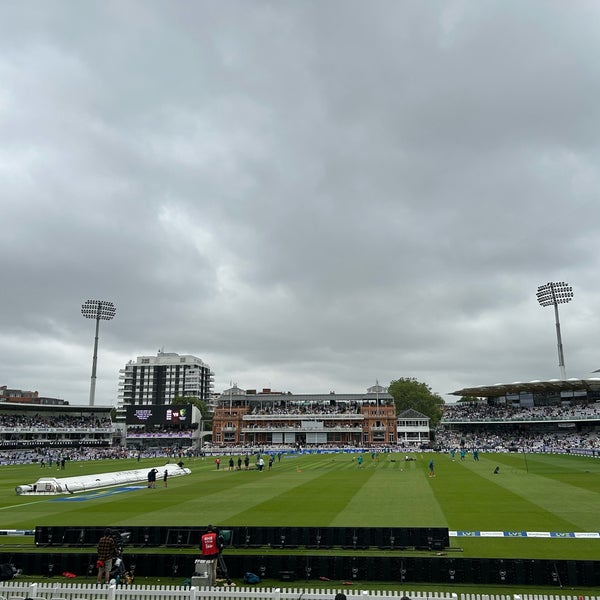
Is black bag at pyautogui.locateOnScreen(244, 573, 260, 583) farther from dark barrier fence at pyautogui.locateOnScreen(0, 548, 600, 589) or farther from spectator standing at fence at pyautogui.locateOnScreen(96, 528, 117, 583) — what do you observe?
spectator standing at fence at pyautogui.locateOnScreen(96, 528, 117, 583)

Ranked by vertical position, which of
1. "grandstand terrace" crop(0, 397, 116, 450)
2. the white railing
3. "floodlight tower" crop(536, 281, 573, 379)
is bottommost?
the white railing

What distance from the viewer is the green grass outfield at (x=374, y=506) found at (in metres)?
22.2

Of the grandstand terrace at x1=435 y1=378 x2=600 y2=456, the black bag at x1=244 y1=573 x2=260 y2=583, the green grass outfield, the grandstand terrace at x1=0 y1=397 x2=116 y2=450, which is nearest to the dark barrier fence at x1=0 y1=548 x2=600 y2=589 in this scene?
the black bag at x1=244 y1=573 x2=260 y2=583

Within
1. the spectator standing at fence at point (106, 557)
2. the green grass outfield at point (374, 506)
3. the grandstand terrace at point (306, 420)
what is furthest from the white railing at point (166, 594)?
the grandstand terrace at point (306, 420)

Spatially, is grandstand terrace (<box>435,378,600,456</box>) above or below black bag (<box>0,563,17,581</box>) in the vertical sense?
above

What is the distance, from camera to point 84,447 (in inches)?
4567

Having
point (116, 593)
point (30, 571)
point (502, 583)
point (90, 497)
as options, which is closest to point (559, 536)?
point (502, 583)

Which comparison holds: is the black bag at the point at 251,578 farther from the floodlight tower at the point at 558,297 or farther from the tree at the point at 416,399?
the tree at the point at 416,399

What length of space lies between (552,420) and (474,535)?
87.6m

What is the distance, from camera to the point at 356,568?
15.7 m

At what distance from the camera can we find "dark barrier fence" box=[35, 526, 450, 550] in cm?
1903

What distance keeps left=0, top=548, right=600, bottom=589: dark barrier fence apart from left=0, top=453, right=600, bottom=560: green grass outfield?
3048 mm

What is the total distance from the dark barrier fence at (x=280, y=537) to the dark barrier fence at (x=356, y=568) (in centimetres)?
294

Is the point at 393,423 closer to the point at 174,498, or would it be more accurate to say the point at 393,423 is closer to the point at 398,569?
the point at 174,498
